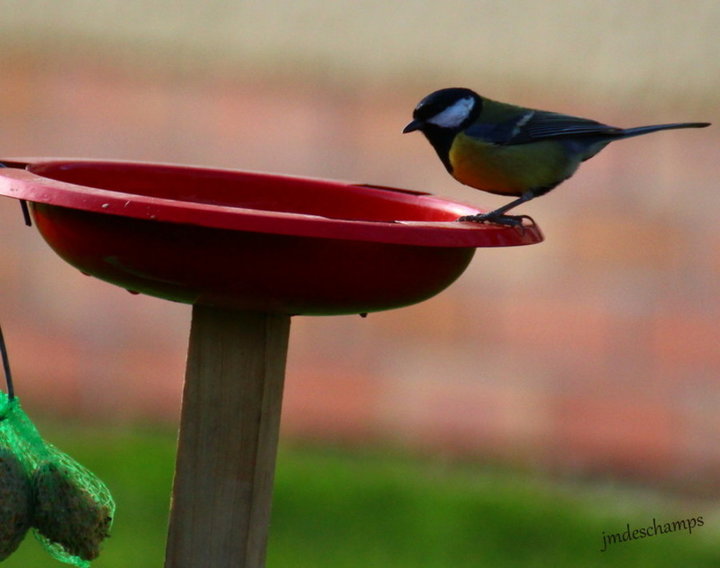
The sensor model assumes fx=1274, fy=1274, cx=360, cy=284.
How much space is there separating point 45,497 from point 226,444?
33 centimetres

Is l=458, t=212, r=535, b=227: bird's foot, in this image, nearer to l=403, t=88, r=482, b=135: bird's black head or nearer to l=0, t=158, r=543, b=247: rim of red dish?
l=0, t=158, r=543, b=247: rim of red dish

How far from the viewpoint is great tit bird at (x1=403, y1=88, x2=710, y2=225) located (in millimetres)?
2732

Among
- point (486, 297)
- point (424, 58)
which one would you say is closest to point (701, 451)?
point (486, 297)

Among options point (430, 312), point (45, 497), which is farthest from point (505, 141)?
point (430, 312)

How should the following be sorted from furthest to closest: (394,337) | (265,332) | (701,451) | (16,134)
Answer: (16,134)
(394,337)
(701,451)
(265,332)

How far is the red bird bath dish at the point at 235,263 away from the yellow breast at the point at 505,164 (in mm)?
149

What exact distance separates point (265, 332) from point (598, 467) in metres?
2.72

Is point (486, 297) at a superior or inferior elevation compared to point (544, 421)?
superior

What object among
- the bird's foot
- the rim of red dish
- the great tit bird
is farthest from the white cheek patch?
the rim of red dish

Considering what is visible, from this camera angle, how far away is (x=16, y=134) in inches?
207

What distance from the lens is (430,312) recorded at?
4938 millimetres

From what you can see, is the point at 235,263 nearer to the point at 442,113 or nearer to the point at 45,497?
the point at 45,497

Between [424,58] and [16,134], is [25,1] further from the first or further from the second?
[424,58]

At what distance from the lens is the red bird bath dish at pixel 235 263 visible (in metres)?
1.96
